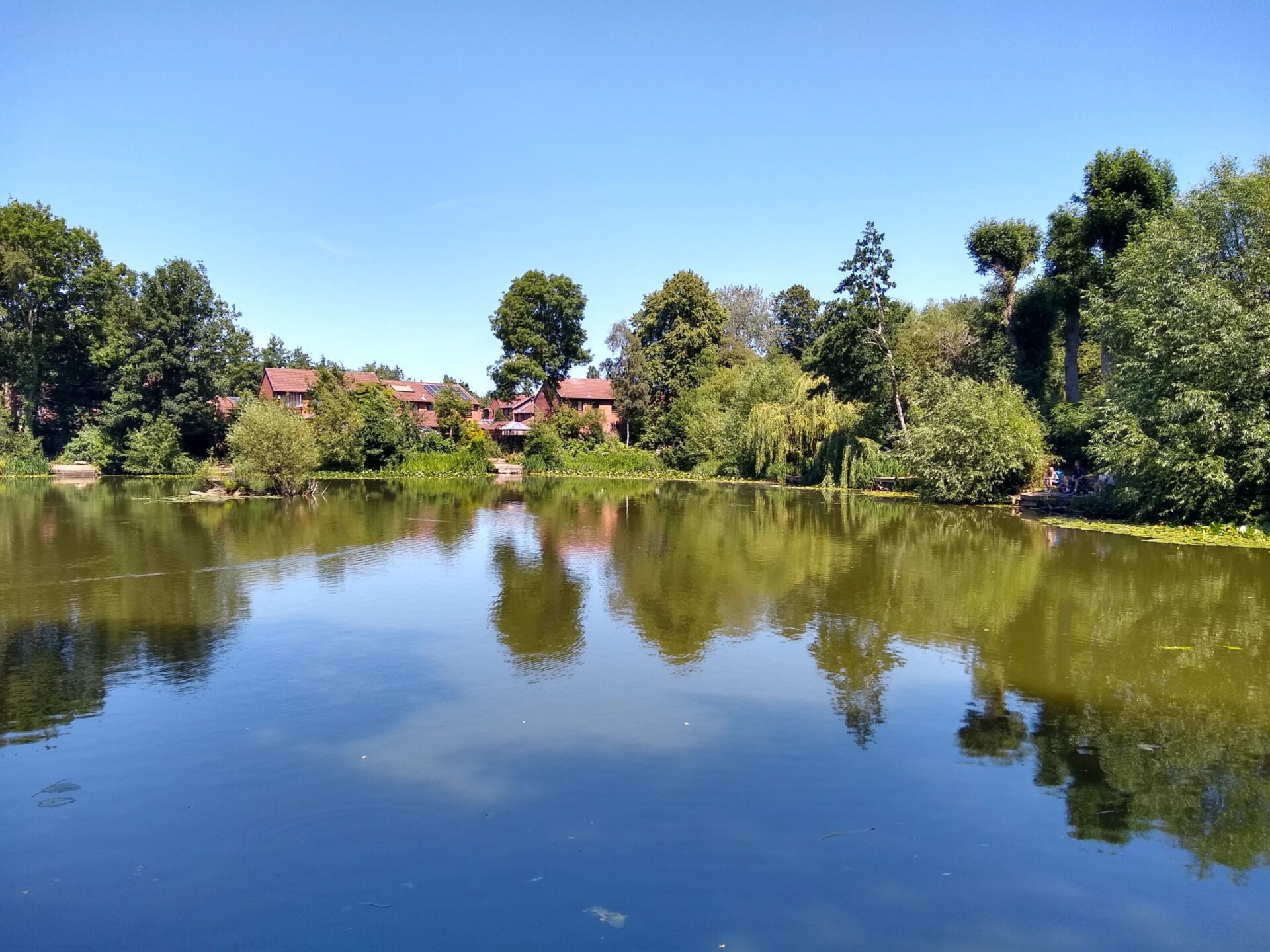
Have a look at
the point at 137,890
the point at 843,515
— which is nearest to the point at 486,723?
the point at 137,890

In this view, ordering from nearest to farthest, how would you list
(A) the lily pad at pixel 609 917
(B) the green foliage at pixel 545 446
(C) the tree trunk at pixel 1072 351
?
1. (A) the lily pad at pixel 609 917
2. (C) the tree trunk at pixel 1072 351
3. (B) the green foliage at pixel 545 446

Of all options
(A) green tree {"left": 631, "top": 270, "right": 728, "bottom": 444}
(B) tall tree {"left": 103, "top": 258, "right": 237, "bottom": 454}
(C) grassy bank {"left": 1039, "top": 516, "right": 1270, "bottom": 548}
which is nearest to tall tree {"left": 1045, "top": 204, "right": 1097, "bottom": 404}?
(C) grassy bank {"left": 1039, "top": 516, "right": 1270, "bottom": 548}

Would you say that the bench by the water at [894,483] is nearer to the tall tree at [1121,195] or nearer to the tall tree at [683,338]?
the tall tree at [1121,195]

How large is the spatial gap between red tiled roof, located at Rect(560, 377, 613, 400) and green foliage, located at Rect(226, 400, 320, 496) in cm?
3658

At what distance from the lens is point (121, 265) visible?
163 feet

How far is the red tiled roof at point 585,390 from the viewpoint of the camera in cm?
7000

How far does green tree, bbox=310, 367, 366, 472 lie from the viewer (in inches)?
1874

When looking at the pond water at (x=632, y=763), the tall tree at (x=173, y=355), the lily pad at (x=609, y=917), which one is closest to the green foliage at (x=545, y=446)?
the tall tree at (x=173, y=355)

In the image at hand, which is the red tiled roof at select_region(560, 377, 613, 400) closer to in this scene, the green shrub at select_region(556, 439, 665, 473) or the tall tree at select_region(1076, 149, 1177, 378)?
the green shrub at select_region(556, 439, 665, 473)

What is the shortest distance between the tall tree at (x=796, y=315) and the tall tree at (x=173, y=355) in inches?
1670

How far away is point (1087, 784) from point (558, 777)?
4245mm

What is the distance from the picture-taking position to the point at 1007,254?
1532 inches

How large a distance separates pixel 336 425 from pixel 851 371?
30.5 m

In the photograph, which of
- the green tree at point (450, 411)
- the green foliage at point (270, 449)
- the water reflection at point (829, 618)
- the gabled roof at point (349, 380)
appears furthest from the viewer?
the gabled roof at point (349, 380)
